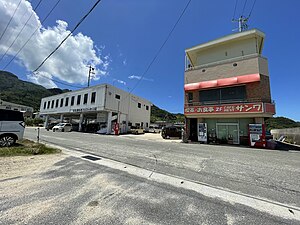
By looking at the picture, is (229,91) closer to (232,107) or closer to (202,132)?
(232,107)

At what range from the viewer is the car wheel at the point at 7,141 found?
806 centimetres

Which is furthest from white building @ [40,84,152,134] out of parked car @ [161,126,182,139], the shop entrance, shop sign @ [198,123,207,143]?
the shop entrance

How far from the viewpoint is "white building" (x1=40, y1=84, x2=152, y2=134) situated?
86.4ft

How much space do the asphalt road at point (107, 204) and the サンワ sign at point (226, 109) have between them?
13.2 metres

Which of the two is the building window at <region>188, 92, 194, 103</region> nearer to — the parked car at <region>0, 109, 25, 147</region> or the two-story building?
the two-story building

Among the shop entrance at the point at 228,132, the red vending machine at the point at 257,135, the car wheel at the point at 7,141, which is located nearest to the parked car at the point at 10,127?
the car wheel at the point at 7,141

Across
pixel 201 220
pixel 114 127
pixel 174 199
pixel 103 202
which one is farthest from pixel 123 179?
pixel 114 127

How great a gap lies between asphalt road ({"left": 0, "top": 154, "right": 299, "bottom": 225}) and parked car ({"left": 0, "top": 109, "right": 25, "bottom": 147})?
565 centimetres

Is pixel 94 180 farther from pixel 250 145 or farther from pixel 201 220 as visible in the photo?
pixel 250 145

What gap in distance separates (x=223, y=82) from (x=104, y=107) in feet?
61.3

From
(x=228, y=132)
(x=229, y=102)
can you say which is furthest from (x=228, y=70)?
(x=228, y=132)

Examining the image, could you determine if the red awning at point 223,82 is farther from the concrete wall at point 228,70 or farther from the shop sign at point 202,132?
the shop sign at point 202,132

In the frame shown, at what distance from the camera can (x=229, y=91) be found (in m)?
16.0

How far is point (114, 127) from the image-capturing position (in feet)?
84.2
